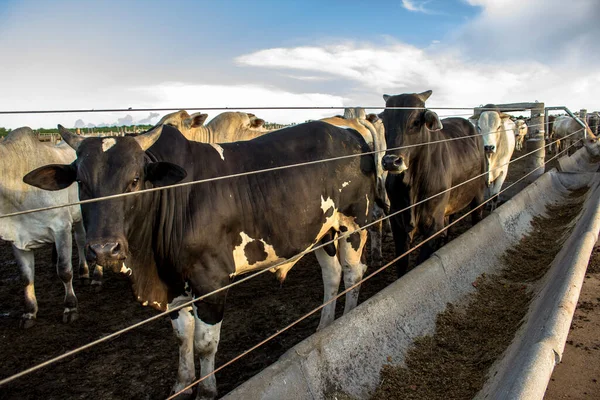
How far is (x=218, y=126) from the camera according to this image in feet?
24.2

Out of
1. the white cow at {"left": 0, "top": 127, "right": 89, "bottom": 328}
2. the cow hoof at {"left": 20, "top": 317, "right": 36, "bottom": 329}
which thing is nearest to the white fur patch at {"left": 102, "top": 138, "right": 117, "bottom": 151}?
the white cow at {"left": 0, "top": 127, "right": 89, "bottom": 328}

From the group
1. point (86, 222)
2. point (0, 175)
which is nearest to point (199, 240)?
point (86, 222)

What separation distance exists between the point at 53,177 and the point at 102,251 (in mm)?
729

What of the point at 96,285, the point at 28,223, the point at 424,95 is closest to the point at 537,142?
the point at 424,95

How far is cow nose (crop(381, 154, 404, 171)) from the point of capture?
3922mm

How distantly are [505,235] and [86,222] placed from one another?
4879 mm

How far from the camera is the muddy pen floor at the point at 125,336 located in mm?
3457

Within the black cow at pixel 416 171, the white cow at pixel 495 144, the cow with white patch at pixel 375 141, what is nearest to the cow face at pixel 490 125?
the white cow at pixel 495 144

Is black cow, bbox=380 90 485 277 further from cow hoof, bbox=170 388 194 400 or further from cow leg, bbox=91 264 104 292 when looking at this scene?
cow leg, bbox=91 264 104 292

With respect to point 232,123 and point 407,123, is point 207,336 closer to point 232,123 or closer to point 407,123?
point 407,123

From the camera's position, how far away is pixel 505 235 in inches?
215

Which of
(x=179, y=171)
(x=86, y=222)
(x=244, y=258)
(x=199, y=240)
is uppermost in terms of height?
(x=179, y=171)

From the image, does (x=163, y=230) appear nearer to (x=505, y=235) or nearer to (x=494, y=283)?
(x=494, y=283)

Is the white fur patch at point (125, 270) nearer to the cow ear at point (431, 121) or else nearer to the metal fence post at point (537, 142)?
the cow ear at point (431, 121)
